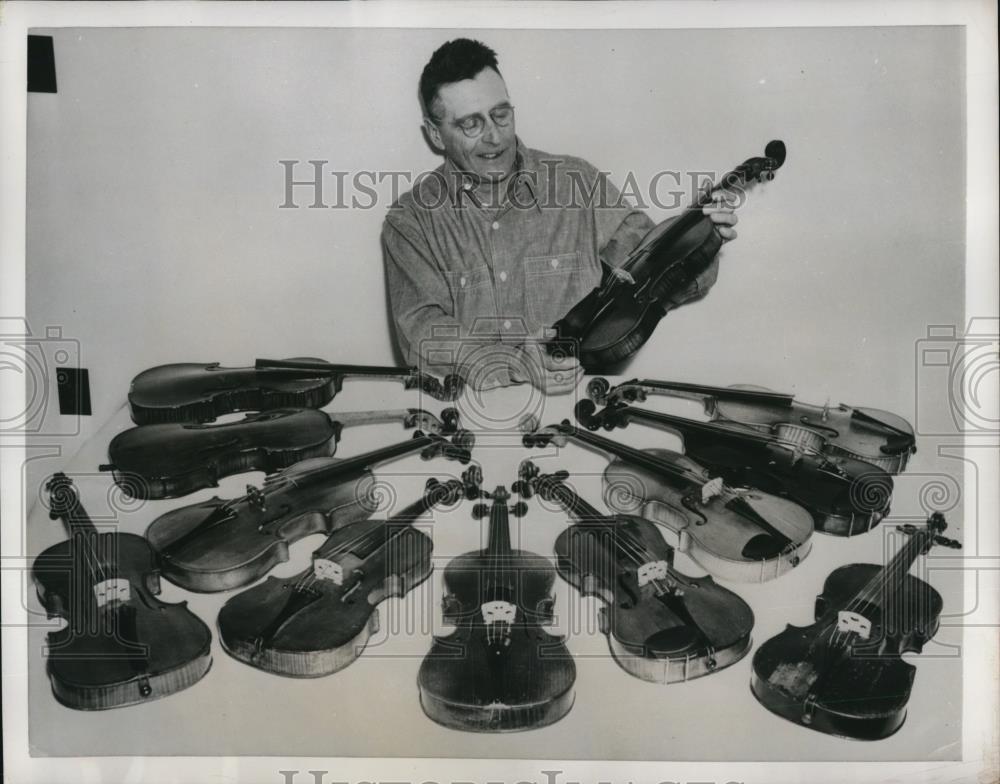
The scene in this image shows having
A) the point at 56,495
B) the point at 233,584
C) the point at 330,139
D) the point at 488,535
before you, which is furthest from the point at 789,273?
the point at 56,495

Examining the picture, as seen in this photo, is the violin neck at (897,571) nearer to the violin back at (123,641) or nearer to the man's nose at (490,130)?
the man's nose at (490,130)

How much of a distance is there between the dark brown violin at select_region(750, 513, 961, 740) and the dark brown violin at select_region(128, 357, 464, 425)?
99cm

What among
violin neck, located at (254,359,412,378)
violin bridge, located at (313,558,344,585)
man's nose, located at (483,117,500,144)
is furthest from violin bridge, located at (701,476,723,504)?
man's nose, located at (483,117,500,144)

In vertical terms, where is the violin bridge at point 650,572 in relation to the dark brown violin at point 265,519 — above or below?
below

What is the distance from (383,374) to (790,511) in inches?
39.2

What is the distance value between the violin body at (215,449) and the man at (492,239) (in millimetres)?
312

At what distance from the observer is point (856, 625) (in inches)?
78.6

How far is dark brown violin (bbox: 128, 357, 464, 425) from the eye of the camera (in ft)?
6.64

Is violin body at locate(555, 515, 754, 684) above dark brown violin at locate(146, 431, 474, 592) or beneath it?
beneath

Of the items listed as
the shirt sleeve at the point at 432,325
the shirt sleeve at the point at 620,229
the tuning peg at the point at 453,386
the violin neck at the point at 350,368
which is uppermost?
the shirt sleeve at the point at 620,229

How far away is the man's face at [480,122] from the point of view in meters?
2.01

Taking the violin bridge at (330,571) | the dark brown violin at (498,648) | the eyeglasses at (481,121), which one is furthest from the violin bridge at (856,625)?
the eyeglasses at (481,121)

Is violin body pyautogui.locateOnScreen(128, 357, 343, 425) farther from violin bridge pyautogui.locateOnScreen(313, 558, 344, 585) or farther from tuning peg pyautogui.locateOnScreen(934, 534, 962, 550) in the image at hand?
tuning peg pyautogui.locateOnScreen(934, 534, 962, 550)

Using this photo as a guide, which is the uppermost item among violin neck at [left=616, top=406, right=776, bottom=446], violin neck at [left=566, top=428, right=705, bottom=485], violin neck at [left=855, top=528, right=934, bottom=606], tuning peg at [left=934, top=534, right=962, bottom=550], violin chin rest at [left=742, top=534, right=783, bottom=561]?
violin neck at [left=616, top=406, right=776, bottom=446]
